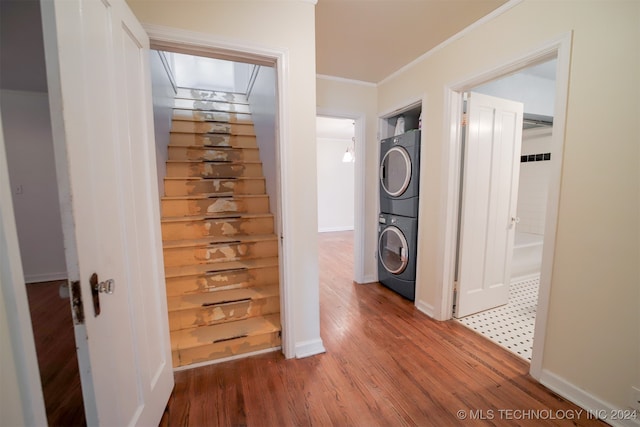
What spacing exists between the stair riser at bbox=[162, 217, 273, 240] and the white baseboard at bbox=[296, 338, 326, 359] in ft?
3.54

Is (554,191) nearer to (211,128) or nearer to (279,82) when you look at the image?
(279,82)

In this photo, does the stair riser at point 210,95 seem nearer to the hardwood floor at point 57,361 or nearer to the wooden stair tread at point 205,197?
the wooden stair tread at point 205,197

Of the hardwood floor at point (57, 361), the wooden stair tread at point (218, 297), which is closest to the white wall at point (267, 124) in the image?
the wooden stair tread at point (218, 297)

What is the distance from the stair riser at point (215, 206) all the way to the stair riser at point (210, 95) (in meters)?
1.88

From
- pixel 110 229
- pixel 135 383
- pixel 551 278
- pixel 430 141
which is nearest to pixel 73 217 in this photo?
pixel 110 229

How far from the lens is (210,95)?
376 centimetres

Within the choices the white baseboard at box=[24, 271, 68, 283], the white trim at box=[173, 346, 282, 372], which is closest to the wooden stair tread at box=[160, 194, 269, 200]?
the white trim at box=[173, 346, 282, 372]

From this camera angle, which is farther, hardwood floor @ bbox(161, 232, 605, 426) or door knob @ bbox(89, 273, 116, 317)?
hardwood floor @ bbox(161, 232, 605, 426)

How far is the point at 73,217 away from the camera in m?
0.69

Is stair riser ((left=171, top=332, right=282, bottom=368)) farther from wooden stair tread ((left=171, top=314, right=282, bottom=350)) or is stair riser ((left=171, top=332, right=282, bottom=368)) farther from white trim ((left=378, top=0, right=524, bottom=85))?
white trim ((left=378, top=0, right=524, bottom=85))

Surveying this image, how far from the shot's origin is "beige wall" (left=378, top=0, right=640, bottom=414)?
115 centimetres

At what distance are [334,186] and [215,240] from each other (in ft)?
15.1

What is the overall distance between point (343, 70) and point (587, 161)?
207 cm

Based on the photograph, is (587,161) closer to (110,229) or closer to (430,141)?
(430,141)
